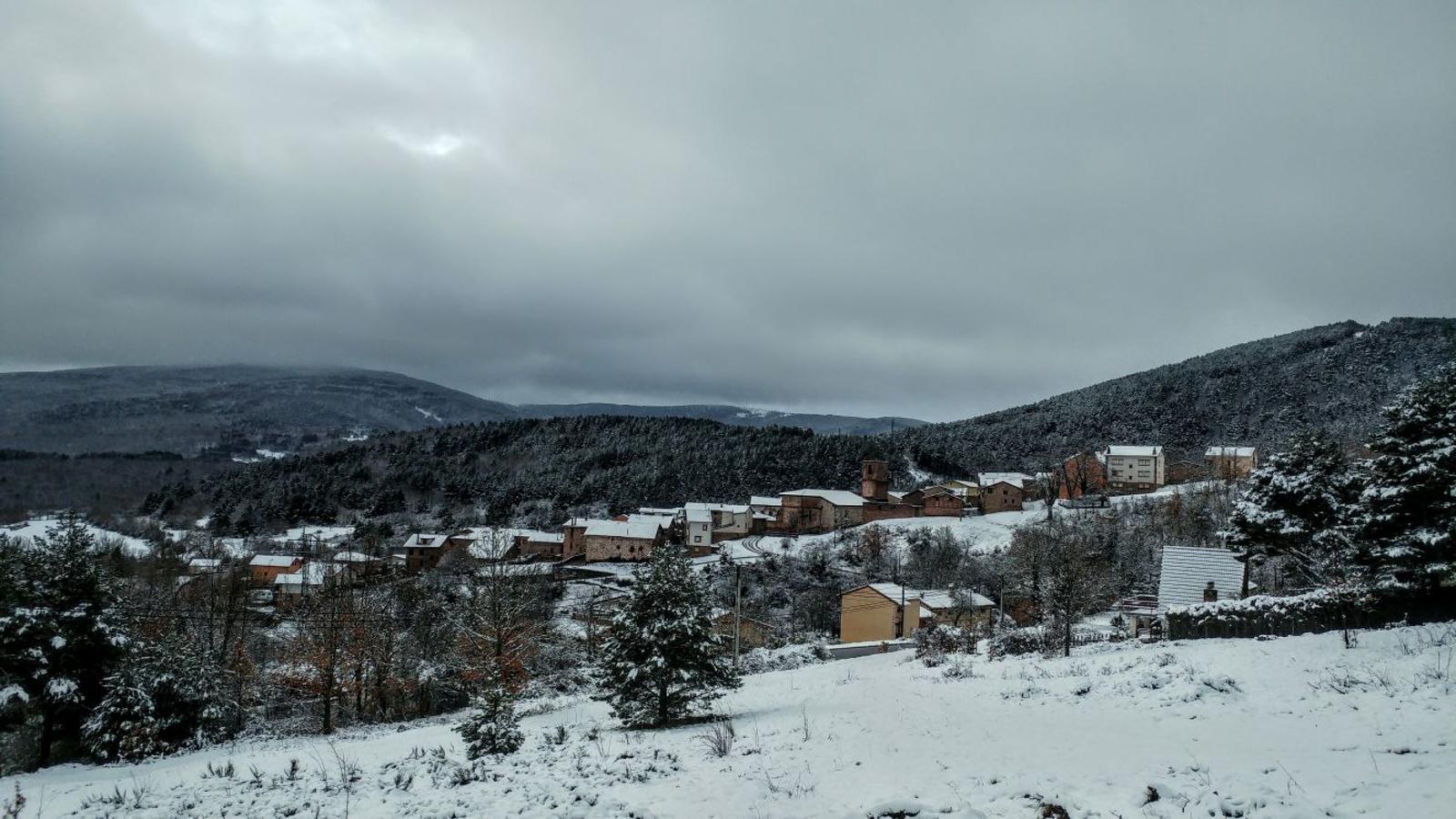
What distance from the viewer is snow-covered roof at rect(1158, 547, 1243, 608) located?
31000 millimetres

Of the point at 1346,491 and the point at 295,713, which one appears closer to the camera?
the point at 1346,491

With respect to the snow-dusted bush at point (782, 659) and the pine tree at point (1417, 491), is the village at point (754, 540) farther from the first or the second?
the pine tree at point (1417, 491)

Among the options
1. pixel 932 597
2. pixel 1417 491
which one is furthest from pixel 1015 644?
pixel 932 597

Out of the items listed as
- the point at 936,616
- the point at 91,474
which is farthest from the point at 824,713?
the point at 91,474

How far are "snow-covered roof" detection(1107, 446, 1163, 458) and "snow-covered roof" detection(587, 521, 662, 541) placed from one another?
67.3 metres

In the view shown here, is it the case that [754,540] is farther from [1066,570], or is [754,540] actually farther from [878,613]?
[1066,570]

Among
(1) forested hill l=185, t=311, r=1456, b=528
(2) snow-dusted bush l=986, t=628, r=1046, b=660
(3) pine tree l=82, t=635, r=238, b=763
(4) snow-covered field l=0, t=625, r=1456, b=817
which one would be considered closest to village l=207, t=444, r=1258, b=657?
(1) forested hill l=185, t=311, r=1456, b=528

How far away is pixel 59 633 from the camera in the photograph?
24.2 meters

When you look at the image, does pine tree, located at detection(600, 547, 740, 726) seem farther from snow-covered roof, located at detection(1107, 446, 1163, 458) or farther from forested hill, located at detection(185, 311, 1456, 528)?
snow-covered roof, located at detection(1107, 446, 1163, 458)

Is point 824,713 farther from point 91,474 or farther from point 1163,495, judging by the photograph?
point 91,474

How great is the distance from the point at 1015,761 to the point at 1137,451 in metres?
106

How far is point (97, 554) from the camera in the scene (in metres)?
27.0

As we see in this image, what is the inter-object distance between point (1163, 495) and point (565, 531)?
72.4 meters

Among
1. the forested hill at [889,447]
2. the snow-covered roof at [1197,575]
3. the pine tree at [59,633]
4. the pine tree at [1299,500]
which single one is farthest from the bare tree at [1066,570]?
the forested hill at [889,447]
